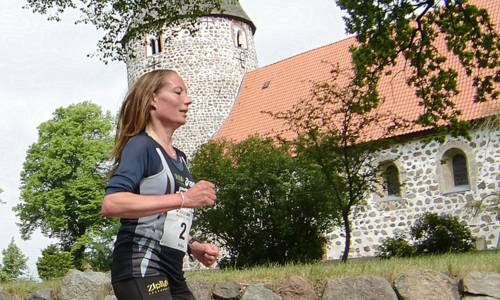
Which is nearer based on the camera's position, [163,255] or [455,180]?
[163,255]

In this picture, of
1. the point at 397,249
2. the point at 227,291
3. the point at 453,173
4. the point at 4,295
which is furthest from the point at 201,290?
the point at 453,173

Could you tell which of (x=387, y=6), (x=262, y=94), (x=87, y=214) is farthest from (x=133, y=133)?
(x=87, y=214)

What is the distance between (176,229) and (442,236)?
1429 centimetres

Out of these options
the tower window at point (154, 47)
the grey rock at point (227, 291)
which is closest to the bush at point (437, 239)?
the grey rock at point (227, 291)

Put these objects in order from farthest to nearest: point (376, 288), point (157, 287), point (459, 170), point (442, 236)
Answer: point (459, 170) → point (442, 236) → point (376, 288) → point (157, 287)

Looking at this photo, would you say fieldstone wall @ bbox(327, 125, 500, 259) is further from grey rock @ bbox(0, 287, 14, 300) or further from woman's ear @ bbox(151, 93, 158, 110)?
woman's ear @ bbox(151, 93, 158, 110)

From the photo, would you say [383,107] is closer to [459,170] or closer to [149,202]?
[459,170]

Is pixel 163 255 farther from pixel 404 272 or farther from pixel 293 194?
pixel 293 194

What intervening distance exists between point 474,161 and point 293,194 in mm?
7741

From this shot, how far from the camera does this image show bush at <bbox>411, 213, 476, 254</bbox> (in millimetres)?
15789

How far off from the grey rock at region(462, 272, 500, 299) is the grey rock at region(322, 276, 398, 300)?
750 millimetres

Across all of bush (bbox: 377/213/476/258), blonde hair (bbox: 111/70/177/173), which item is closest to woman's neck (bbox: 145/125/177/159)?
blonde hair (bbox: 111/70/177/173)

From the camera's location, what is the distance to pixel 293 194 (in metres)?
14.8

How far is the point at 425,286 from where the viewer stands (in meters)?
6.94
